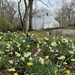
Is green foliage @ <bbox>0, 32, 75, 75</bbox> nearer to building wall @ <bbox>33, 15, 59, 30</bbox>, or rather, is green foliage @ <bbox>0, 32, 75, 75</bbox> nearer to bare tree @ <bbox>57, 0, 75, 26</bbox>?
building wall @ <bbox>33, 15, 59, 30</bbox>

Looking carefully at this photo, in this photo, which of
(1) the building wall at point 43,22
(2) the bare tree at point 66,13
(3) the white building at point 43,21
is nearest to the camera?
(1) the building wall at point 43,22

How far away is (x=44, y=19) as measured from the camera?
48.4 metres

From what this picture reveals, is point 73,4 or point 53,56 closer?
point 53,56

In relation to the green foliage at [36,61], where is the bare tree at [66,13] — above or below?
above

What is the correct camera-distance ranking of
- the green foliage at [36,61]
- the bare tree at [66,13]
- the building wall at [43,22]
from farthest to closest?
the bare tree at [66,13] < the building wall at [43,22] < the green foliage at [36,61]

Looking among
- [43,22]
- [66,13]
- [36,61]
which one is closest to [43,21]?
[43,22]

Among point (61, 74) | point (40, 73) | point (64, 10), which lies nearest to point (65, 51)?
point (61, 74)

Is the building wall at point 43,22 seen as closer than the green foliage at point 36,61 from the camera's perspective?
No

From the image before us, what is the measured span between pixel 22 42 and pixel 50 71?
2.20 meters

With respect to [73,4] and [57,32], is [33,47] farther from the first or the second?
[73,4]

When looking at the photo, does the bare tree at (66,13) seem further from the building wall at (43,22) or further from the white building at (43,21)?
the building wall at (43,22)

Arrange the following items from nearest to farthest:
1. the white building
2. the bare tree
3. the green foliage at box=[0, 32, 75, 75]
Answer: the green foliage at box=[0, 32, 75, 75] < the white building < the bare tree

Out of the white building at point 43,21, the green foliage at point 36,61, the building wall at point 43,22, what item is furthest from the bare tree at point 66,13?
the green foliage at point 36,61

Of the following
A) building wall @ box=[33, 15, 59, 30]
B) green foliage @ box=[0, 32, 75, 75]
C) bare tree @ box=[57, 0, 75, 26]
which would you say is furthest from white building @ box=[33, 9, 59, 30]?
green foliage @ box=[0, 32, 75, 75]
